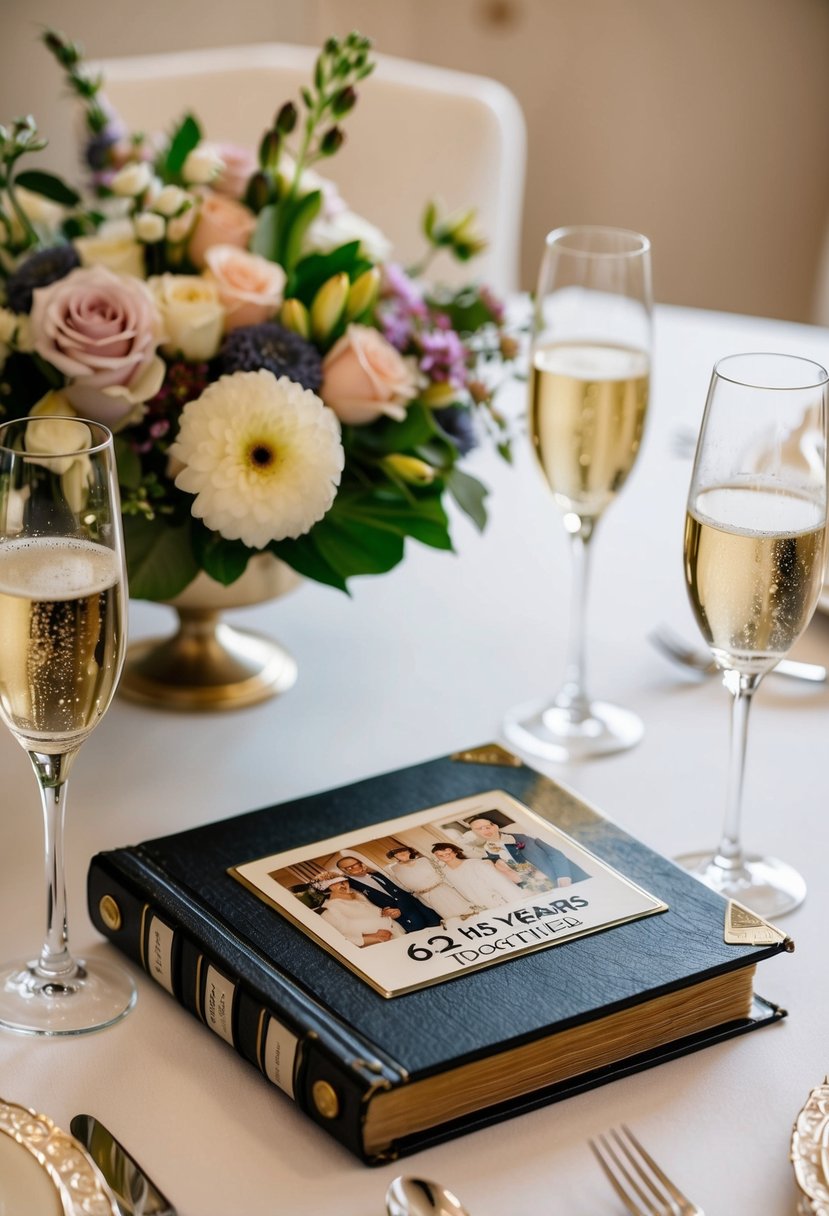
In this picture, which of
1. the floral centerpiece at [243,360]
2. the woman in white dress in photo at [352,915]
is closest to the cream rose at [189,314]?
the floral centerpiece at [243,360]

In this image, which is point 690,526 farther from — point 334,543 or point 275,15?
point 275,15

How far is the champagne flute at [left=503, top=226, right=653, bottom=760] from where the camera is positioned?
1.15 metres

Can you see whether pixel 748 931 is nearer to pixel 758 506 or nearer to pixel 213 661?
pixel 758 506

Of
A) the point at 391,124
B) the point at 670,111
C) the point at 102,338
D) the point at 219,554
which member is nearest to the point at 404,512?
the point at 219,554

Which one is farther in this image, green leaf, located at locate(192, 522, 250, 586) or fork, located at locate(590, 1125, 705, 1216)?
green leaf, located at locate(192, 522, 250, 586)

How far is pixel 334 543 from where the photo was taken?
43.4 inches

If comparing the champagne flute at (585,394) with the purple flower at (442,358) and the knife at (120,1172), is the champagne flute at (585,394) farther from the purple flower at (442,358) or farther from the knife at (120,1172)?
the knife at (120,1172)

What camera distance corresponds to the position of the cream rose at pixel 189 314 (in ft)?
3.50

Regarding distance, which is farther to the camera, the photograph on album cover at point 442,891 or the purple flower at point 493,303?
the purple flower at point 493,303

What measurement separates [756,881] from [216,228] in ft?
2.12

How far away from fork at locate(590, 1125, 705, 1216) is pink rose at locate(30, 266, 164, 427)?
0.60m

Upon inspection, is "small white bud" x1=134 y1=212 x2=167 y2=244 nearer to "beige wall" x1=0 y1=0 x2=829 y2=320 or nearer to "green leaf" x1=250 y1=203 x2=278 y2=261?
"green leaf" x1=250 y1=203 x2=278 y2=261

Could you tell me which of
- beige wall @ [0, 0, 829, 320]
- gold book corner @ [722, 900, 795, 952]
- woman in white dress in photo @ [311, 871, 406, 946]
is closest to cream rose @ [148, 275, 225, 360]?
woman in white dress in photo @ [311, 871, 406, 946]

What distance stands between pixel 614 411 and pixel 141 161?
52 centimetres
